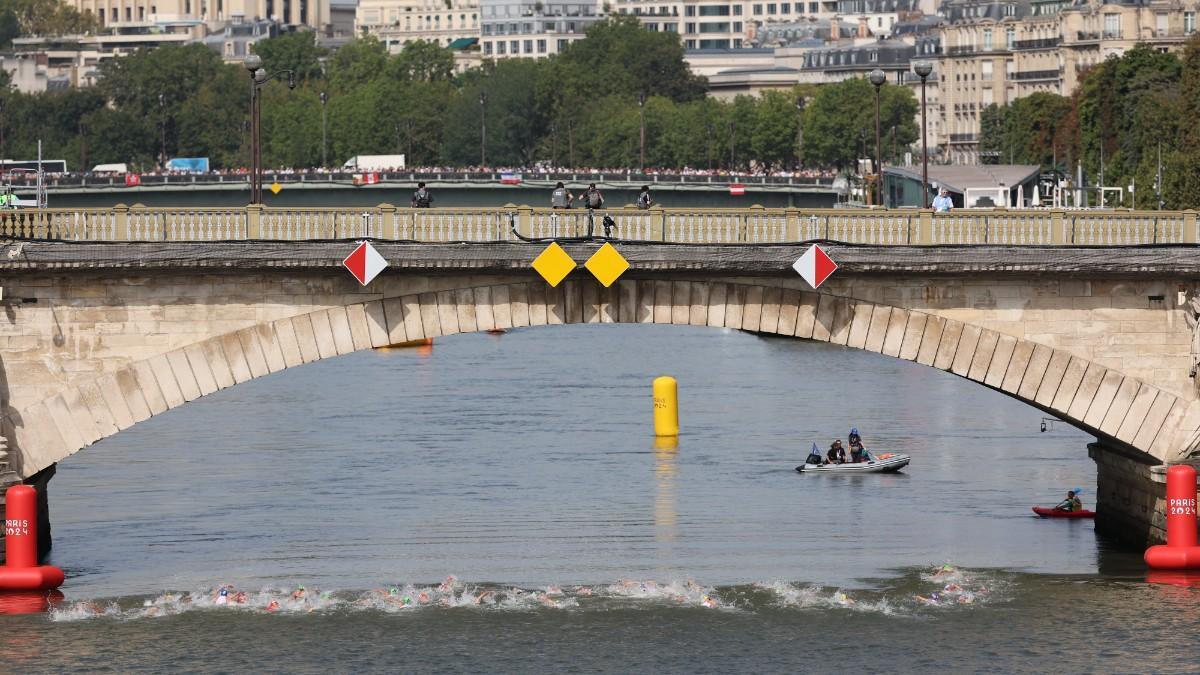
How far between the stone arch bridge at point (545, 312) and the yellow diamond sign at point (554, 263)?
0.32m

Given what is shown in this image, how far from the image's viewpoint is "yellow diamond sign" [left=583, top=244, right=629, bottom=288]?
161ft

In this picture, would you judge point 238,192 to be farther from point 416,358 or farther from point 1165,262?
point 1165,262

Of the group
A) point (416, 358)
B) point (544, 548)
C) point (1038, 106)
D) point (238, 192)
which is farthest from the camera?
point (1038, 106)

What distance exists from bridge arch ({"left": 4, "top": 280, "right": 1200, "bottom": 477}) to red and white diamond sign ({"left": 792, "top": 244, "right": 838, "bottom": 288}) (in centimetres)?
57

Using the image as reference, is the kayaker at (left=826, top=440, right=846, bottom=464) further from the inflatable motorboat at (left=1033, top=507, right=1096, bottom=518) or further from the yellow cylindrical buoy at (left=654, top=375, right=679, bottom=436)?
the inflatable motorboat at (left=1033, top=507, right=1096, bottom=518)

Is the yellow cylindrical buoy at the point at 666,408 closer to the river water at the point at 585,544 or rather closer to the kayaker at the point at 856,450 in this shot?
the river water at the point at 585,544

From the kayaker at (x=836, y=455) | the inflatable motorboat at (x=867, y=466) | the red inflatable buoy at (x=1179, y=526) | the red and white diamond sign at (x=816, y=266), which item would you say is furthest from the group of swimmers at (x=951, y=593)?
the kayaker at (x=836, y=455)

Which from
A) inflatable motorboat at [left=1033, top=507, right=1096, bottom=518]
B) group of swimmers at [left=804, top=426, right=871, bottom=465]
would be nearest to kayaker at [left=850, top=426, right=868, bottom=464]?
group of swimmers at [left=804, top=426, right=871, bottom=465]

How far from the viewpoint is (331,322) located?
4928cm

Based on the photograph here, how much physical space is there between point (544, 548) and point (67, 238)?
13.3 m

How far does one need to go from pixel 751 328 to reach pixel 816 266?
181 cm

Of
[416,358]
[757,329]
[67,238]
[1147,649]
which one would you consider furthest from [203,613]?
[416,358]

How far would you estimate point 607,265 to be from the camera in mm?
Result: 49062

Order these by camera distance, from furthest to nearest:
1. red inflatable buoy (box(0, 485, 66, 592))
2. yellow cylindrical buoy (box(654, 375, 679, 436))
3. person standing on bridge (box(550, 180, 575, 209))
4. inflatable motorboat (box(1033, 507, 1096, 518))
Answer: yellow cylindrical buoy (box(654, 375, 679, 436)) < inflatable motorboat (box(1033, 507, 1096, 518)) < person standing on bridge (box(550, 180, 575, 209)) < red inflatable buoy (box(0, 485, 66, 592))
